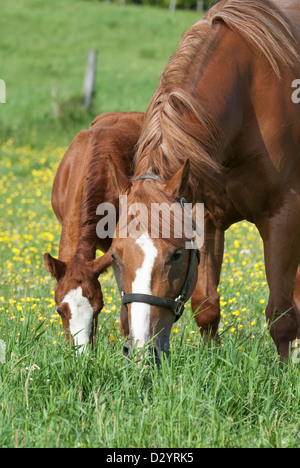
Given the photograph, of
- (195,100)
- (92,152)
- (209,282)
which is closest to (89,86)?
(92,152)

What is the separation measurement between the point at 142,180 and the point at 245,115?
84cm

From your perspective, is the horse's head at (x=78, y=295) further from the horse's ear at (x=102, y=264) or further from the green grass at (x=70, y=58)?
the green grass at (x=70, y=58)

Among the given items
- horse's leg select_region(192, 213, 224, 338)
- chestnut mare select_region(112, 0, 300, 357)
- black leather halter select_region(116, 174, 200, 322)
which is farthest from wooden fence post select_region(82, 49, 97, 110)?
black leather halter select_region(116, 174, 200, 322)

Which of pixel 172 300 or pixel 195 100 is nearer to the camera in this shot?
pixel 172 300

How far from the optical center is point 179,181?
3104 millimetres

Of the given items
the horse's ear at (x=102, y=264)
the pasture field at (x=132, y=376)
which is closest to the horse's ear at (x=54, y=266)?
the horse's ear at (x=102, y=264)

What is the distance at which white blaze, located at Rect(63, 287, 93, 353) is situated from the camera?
3734 mm

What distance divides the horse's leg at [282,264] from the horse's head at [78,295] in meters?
0.91

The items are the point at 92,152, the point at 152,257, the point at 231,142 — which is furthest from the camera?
the point at 92,152

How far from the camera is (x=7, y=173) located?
1145cm

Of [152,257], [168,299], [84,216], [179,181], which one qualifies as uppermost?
[84,216]

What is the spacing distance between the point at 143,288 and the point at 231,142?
3.49 ft

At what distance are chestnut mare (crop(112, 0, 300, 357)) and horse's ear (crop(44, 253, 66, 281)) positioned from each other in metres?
0.47

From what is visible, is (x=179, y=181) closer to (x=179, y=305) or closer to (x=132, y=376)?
(x=179, y=305)
